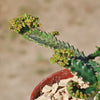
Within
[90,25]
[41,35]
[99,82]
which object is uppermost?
[90,25]

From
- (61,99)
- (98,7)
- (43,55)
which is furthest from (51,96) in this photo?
(98,7)

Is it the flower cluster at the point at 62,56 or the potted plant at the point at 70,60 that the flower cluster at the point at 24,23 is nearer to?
the potted plant at the point at 70,60

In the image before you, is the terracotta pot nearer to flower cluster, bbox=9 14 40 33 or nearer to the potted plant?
the potted plant

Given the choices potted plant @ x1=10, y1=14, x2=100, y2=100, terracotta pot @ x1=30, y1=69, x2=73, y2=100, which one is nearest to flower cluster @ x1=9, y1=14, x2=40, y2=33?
potted plant @ x1=10, y1=14, x2=100, y2=100

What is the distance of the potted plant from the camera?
2256 millimetres

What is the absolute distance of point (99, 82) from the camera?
2355mm

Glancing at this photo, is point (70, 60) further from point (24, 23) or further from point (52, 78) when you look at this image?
point (52, 78)

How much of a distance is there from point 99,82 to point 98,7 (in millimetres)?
2853

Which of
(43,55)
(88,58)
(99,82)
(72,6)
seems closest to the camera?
(99,82)

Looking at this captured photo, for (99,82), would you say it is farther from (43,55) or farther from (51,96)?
(43,55)

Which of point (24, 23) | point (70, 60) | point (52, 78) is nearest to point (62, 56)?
point (70, 60)

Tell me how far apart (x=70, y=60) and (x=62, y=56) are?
0.23 feet

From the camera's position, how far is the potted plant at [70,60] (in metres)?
2.26

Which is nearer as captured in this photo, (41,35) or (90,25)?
(41,35)
